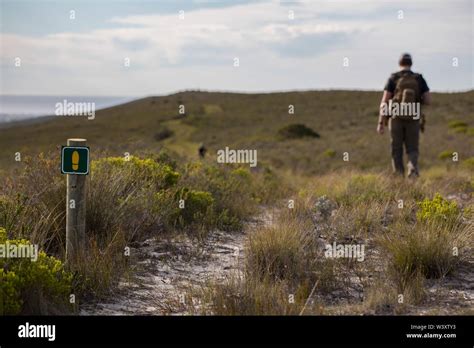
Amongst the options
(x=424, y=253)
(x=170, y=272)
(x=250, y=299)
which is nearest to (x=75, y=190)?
(x=170, y=272)

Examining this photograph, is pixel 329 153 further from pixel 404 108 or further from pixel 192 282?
pixel 192 282

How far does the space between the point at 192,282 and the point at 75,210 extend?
1193mm

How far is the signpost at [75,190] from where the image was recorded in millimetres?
4801

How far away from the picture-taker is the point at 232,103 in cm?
6906

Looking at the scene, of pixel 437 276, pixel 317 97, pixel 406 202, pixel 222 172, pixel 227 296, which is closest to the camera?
pixel 227 296

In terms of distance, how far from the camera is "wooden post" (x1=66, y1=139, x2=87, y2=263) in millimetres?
4918

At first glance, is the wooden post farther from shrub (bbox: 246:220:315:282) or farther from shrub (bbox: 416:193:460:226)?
shrub (bbox: 416:193:460:226)

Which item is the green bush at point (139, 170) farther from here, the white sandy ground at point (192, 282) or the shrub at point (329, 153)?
the shrub at point (329, 153)

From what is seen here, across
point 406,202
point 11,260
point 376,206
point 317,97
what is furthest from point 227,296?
point 317,97

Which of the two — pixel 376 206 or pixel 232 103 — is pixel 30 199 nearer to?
pixel 376 206

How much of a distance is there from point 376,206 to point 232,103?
62825mm

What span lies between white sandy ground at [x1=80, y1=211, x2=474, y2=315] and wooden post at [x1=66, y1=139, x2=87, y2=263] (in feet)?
1.69

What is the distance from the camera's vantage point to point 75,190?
4930 mm
